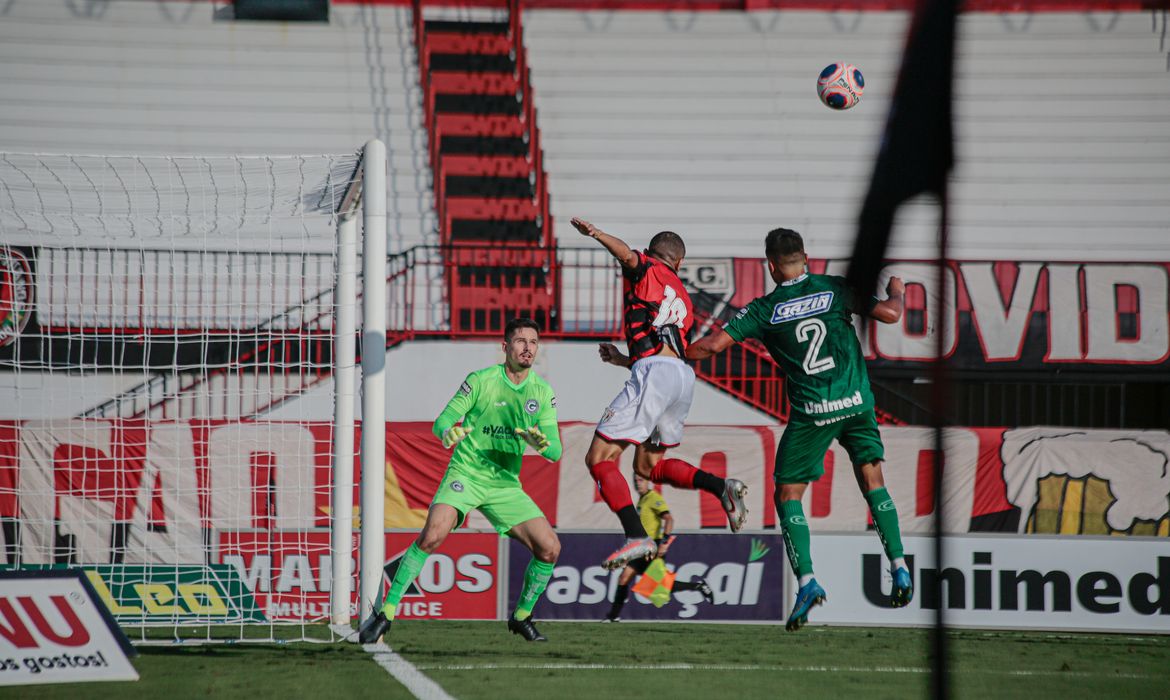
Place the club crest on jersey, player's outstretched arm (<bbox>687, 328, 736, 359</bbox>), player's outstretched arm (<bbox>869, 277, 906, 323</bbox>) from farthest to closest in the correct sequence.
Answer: the club crest on jersey, player's outstretched arm (<bbox>687, 328, 736, 359</bbox>), player's outstretched arm (<bbox>869, 277, 906, 323</bbox>)

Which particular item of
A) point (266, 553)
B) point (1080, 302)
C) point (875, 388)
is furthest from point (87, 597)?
point (1080, 302)

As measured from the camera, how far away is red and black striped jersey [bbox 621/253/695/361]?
7.68 metres

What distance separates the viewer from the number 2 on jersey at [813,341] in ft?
23.3

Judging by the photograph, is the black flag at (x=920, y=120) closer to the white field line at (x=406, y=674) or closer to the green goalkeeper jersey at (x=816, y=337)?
the white field line at (x=406, y=674)

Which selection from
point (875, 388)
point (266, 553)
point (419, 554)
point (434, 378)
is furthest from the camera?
point (875, 388)

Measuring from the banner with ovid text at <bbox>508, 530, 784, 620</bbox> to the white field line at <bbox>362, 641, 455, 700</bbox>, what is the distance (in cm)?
302

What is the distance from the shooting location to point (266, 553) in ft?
35.9

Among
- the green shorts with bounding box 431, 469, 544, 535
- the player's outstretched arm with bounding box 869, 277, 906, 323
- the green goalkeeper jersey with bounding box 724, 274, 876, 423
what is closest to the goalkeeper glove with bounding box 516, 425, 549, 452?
the green shorts with bounding box 431, 469, 544, 535

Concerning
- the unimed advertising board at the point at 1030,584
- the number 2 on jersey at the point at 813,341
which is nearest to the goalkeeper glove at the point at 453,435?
the number 2 on jersey at the point at 813,341

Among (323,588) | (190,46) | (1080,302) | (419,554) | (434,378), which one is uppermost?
(190,46)

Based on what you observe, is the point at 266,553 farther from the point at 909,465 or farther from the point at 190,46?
the point at 190,46

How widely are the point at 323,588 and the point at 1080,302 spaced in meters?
9.25

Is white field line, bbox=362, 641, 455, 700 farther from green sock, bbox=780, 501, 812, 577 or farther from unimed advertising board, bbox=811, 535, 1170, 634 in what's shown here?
unimed advertising board, bbox=811, 535, 1170, 634

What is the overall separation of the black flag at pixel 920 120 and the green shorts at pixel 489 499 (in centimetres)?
605
